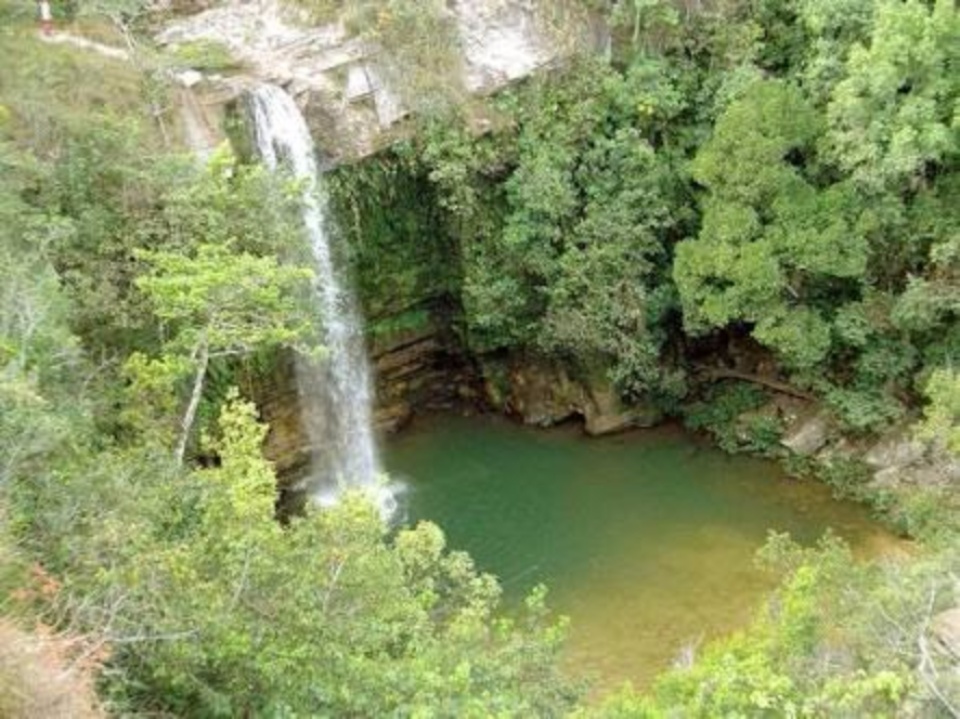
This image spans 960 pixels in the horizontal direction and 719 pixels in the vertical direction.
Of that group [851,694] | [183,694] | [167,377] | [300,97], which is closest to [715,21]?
[300,97]

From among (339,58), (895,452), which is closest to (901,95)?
(895,452)

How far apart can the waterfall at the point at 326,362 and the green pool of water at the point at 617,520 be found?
967 millimetres

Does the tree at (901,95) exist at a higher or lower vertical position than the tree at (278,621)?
higher

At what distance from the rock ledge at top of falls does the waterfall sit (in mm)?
466

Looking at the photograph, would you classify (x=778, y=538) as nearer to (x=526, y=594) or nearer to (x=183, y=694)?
(x=526, y=594)

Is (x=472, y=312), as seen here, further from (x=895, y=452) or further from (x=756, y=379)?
(x=895, y=452)

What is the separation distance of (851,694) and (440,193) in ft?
40.0

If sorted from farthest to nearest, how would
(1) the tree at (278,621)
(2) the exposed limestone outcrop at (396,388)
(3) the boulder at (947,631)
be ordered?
(2) the exposed limestone outcrop at (396,388), (3) the boulder at (947,631), (1) the tree at (278,621)

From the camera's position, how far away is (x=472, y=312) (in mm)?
19656

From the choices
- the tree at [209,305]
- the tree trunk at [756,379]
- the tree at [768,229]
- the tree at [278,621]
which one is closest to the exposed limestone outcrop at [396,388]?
the tree at [209,305]

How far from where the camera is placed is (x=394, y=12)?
1844cm

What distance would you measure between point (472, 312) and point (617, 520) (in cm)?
446

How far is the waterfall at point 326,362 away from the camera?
17.6 m

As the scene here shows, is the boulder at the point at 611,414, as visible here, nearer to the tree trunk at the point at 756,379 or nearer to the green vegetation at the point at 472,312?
the green vegetation at the point at 472,312
